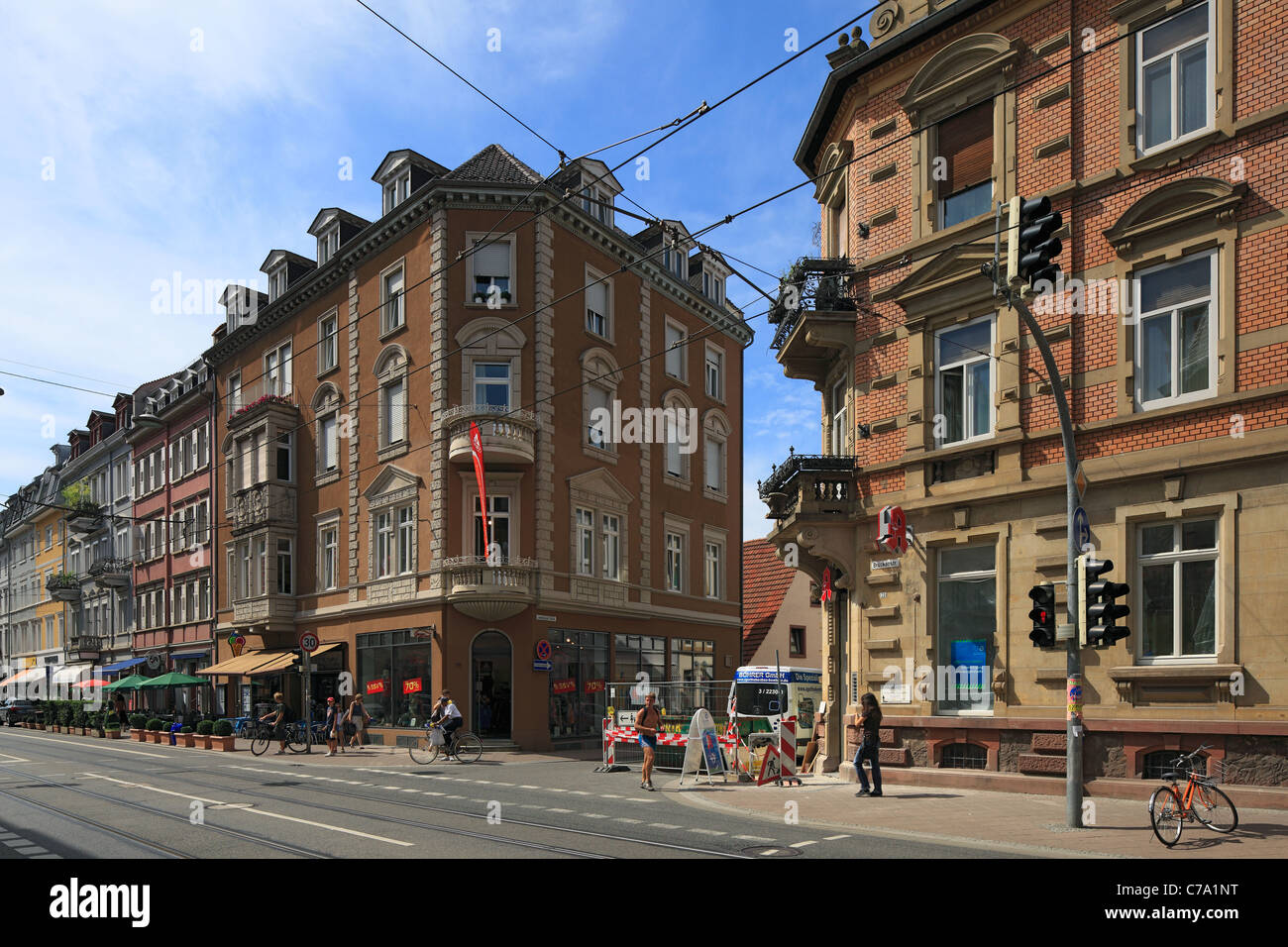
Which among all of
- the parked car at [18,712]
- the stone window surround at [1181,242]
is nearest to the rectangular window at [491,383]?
the stone window surround at [1181,242]

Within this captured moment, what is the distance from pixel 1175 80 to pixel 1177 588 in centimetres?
736

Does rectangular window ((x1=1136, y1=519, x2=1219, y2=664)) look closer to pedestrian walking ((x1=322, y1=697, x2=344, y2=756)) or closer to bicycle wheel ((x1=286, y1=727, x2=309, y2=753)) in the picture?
pedestrian walking ((x1=322, y1=697, x2=344, y2=756))

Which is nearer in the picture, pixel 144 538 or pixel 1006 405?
pixel 1006 405

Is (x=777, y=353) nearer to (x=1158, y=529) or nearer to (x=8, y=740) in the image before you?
(x=1158, y=529)

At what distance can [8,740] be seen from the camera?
36125 mm

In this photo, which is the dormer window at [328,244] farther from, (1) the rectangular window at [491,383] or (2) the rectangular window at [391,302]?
(1) the rectangular window at [491,383]

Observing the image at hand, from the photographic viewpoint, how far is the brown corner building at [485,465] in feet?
92.9

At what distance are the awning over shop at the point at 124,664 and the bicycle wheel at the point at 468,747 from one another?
97.6 ft

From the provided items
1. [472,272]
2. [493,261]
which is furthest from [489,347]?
[493,261]

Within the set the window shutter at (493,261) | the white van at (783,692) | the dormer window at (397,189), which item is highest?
the dormer window at (397,189)

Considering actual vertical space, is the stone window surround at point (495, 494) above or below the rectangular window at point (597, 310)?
below

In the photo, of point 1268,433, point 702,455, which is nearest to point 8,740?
point 702,455

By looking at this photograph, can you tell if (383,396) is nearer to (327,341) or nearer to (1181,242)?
(327,341)
